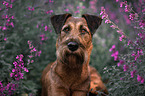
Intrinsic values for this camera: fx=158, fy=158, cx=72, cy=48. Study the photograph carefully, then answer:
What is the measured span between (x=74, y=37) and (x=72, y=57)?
1.23 feet

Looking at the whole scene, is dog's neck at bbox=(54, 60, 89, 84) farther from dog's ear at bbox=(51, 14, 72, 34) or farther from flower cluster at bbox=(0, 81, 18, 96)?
flower cluster at bbox=(0, 81, 18, 96)

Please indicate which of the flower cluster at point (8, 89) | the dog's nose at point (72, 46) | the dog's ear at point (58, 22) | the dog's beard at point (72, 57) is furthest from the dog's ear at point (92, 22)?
the flower cluster at point (8, 89)

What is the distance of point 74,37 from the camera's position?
292 centimetres

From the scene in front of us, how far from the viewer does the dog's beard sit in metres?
2.78

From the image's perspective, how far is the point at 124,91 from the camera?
3.12 meters

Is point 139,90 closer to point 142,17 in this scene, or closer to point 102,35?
point 142,17

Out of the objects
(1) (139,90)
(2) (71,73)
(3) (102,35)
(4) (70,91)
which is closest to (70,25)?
(2) (71,73)

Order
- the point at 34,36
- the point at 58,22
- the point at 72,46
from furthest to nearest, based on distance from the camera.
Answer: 1. the point at 34,36
2. the point at 58,22
3. the point at 72,46

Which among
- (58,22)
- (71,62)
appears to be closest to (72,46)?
(71,62)

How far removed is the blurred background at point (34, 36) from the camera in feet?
A: 12.2

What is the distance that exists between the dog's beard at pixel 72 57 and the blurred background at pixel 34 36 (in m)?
0.93

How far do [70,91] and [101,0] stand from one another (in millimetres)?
3823

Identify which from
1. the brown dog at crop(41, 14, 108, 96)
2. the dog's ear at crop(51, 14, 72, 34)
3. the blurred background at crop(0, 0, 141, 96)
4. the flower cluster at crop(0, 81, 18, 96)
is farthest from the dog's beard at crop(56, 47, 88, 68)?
the flower cluster at crop(0, 81, 18, 96)

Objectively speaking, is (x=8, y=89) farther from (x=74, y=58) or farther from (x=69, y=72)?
(x=74, y=58)
